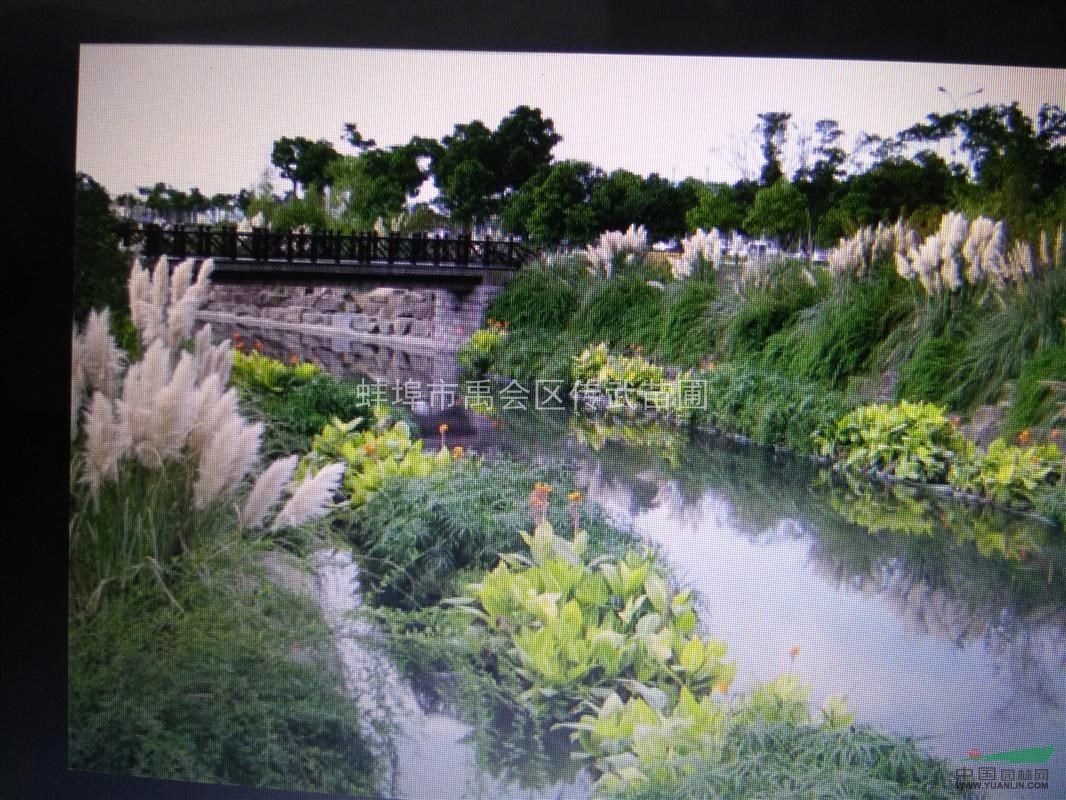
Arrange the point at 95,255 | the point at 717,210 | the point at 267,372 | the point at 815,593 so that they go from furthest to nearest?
the point at 95,255 < the point at 267,372 < the point at 717,210 < the point at 815,593

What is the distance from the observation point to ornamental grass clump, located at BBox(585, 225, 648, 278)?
9.95 ft

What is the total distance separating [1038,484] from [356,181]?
2.11m

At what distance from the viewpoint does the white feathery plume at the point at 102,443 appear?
310 centimetres

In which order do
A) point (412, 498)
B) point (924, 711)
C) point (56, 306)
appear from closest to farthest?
point (924, 711)
point (412, 498)
point (56, 306)

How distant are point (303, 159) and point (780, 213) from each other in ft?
4.60

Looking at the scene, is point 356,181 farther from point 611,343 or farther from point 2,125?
point 2,125

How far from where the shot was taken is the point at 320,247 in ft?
10.6

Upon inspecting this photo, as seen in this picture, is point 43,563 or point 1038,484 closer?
point 1038,484

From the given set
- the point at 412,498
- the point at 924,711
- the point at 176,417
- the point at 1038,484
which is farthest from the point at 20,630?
the point at 1038,484

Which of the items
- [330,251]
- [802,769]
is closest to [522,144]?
[330,251]

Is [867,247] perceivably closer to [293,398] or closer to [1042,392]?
[1042,392]

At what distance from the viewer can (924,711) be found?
2.82 metres

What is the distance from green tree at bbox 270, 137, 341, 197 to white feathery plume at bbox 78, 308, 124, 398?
0.69 meters

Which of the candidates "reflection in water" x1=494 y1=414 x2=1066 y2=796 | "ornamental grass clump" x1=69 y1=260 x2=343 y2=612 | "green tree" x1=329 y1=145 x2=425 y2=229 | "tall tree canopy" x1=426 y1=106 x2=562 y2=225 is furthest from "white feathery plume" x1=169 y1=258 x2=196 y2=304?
"reflection in water" x1=494 y1=414 x2=1066 y2=796
